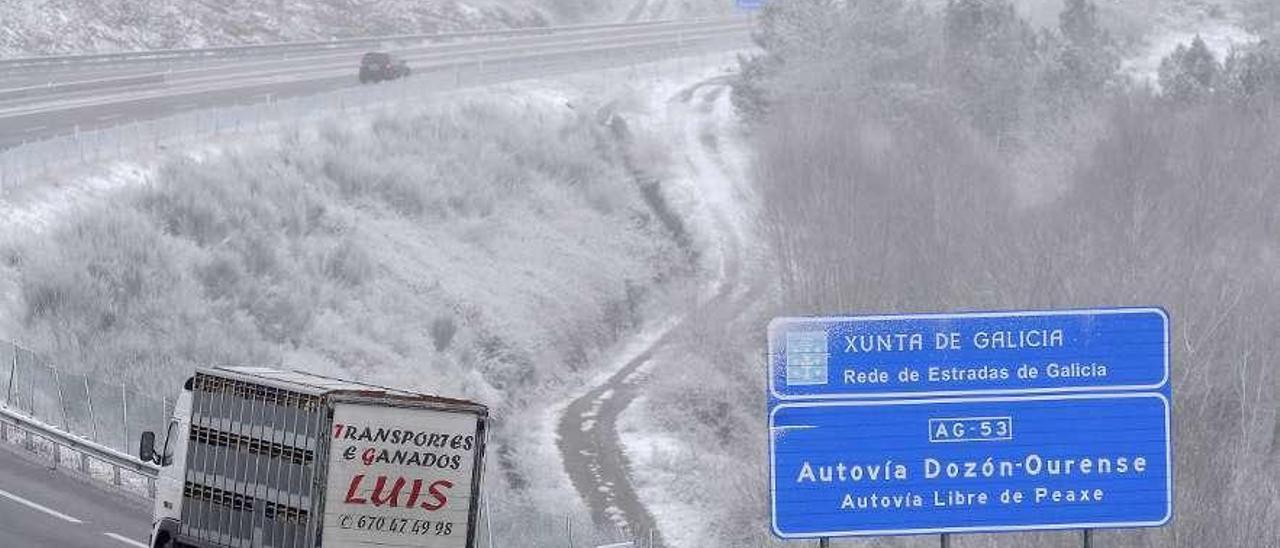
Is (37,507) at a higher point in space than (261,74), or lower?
higher

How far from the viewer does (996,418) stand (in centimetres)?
1672

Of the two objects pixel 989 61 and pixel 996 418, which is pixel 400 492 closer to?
pixel 996 418

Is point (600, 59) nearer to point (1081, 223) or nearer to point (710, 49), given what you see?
point (710, 49)

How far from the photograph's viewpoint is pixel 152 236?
46438 mm

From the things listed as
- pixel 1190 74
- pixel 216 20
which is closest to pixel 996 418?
pixel 1190 74

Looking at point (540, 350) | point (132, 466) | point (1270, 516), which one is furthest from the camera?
point (540, 350)

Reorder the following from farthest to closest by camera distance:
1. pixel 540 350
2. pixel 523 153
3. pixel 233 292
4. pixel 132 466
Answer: pixel 523 153 → pixel 540 350 → pixel 233 292 → pixel 132 466

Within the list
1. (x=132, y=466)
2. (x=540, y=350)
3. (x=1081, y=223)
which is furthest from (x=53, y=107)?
(x=132, y=466)

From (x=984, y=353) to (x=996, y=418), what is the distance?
55cm

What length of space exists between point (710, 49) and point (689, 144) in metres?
19.5

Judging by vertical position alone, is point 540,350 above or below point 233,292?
below

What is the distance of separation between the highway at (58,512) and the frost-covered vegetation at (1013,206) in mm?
14336

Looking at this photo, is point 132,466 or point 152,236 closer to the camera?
point 132,466

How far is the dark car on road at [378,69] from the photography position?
74.9 meters
